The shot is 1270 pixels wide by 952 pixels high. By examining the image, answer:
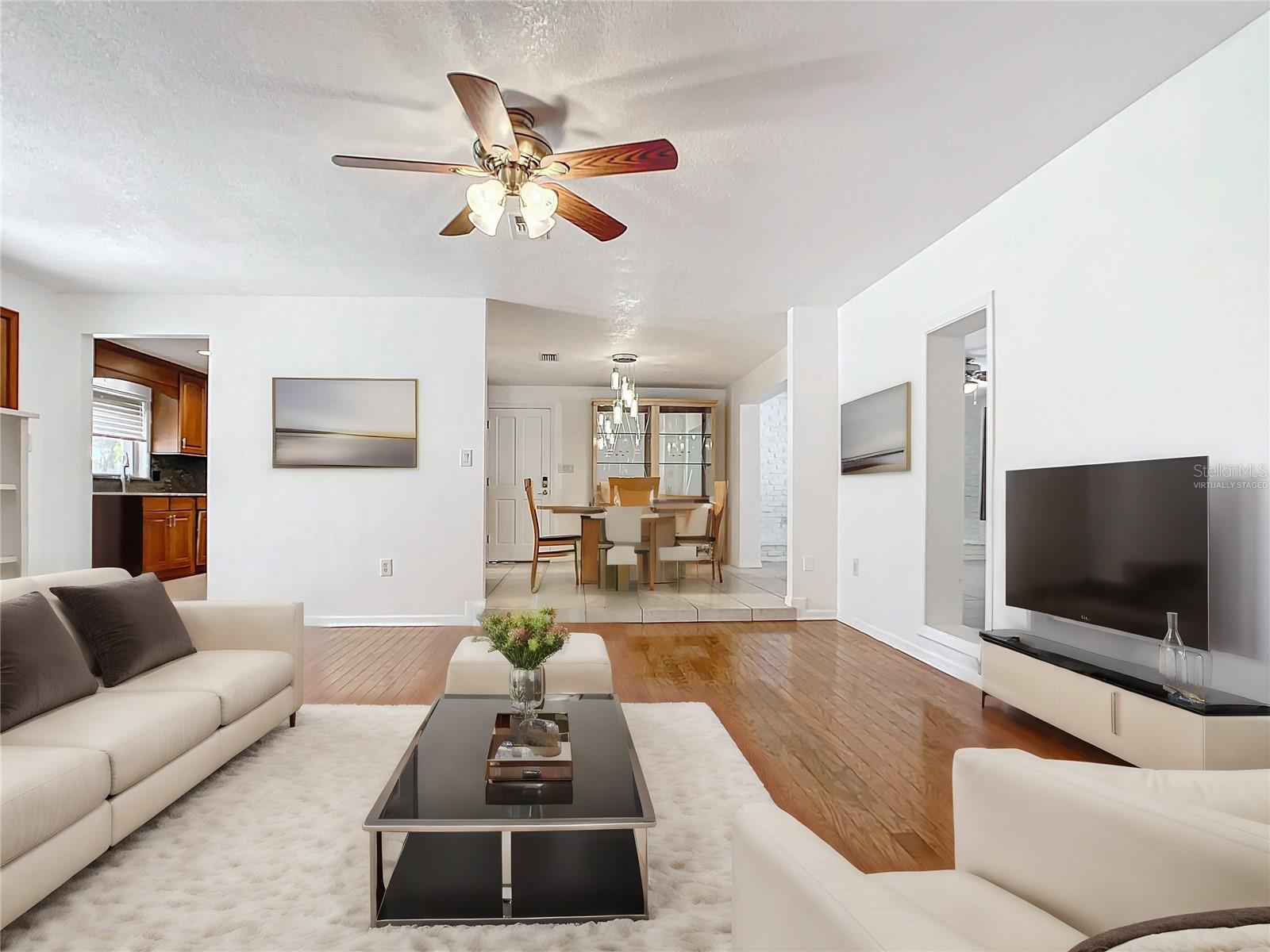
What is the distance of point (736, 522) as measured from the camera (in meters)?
9.27

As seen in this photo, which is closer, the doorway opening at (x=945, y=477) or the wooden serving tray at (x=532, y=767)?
the wooden serving tray at (x=532, y=767)

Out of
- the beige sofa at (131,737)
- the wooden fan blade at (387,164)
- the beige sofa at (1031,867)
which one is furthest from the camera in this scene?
the wooden fan blade at (387,164)

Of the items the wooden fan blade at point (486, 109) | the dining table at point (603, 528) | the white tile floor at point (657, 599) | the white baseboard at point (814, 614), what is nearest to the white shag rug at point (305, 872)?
the wooden fan blade at point (486, 109)

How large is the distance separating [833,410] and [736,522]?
3607 mm

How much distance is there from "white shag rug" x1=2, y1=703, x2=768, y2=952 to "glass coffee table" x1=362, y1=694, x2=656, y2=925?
6 cm

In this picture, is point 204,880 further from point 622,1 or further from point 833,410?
point 833,410

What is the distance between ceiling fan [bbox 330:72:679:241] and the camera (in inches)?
96.1

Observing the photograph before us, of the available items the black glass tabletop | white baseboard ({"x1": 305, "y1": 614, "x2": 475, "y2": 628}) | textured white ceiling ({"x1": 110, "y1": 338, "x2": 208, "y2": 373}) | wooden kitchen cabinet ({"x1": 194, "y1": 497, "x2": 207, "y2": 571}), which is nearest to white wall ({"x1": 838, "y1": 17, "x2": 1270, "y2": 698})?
the black glass tabletop

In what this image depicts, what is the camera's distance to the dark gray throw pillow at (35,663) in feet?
6.52

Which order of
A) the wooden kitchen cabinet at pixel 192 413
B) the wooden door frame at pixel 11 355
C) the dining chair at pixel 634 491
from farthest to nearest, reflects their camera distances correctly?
the wooden kitchen cabinet at pixel 192 413 → the dining chair at pixel 634 491 → the wooden door frame at pixel 11 355

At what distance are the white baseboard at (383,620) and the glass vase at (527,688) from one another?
11.4 feet

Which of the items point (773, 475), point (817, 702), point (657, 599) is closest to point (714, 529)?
point (657, 599)

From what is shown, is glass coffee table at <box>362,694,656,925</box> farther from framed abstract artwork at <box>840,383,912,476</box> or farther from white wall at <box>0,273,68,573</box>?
white wall at <box>0,273,68,573</box>

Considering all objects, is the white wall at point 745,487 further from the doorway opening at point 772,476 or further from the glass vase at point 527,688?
the glass vase at point 527,688
